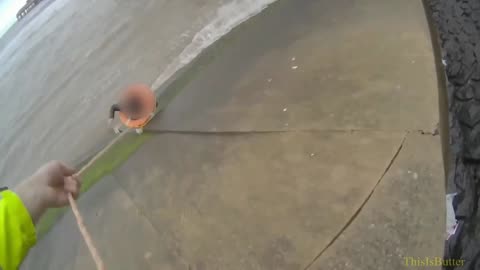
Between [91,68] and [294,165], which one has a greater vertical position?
[91,68]

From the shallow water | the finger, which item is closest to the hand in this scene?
the finger

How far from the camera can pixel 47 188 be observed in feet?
4.78

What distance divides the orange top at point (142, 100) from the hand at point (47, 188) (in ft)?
4.20

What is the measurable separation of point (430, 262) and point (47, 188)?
1.36 meters

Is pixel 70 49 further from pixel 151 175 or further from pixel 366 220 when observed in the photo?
pixel 366 220

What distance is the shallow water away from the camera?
3.98 m

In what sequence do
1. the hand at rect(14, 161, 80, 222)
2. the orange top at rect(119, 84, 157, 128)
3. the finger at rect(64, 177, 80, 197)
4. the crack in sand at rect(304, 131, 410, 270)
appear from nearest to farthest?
the hand at rect(14, 161, 80, 222) < the finger at rect(64, 177, 80, 197) < the crack in sand at rect(304, 131, 410, 270) < the orange top at rect(119, 84, 157, 128)

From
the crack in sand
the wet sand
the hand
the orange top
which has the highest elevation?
the hand

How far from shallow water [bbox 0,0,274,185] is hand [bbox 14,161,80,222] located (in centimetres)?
210

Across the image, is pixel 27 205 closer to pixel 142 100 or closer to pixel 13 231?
pixel 13 231

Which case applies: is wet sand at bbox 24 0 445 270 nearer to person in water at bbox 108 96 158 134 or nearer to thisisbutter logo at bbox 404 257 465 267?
thisisbutter logo at bbox 404 257 465 267

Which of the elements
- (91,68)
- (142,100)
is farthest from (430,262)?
(91,68)

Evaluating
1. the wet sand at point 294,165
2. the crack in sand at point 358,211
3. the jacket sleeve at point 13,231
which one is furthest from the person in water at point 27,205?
the crack in sand at point 358,211

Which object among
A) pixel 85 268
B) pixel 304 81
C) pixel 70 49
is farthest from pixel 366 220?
pixel 70 49
